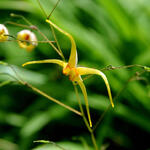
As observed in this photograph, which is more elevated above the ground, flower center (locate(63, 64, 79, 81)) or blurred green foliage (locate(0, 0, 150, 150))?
flower center (locate(63, 64, 79, 81))

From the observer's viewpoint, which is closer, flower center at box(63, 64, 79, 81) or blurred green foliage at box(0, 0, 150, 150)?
flower center at box(63, 64, 79, 81)

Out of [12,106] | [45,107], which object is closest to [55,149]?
[45,107]

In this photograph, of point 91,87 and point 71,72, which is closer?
point 71,72

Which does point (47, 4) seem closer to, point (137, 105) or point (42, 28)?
point (42, 28)

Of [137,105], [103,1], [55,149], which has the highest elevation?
→ [103,1]

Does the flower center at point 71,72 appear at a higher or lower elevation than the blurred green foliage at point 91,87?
higher

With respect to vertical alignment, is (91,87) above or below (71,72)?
below

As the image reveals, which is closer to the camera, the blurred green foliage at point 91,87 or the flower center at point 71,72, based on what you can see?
the flower center at point 71,72

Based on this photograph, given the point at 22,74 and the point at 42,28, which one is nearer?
the point at 22,74
